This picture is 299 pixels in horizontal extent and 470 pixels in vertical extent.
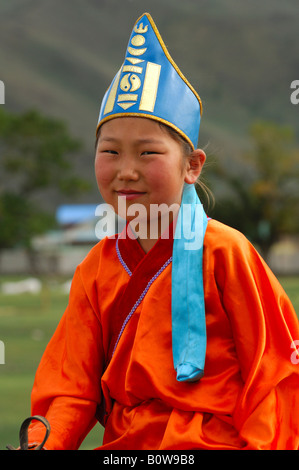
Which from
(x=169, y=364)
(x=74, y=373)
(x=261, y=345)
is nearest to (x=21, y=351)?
(x=74, y=373)

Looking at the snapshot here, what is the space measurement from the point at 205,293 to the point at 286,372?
0.27 m

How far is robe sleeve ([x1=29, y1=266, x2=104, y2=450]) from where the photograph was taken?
1.89 m

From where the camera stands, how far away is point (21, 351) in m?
5.81

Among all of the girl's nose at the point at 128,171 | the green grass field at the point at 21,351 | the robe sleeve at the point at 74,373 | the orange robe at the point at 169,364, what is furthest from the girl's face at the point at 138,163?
the green grass field at the point at 21,351

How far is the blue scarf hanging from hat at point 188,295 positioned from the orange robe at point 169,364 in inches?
1.2

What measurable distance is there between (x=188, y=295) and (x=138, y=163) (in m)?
0.34

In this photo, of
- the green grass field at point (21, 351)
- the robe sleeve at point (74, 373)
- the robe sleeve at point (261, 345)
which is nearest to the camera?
the robe sleeve at point (261, 345)

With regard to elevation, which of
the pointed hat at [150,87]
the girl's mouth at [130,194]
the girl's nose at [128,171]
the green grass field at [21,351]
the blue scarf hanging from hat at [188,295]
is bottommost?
the green grass field at [21,351]

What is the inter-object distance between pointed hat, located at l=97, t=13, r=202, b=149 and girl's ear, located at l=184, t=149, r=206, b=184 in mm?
61

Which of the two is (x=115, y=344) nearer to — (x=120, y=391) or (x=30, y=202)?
(x=120, y=391)

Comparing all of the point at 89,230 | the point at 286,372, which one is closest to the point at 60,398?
the point at 286,372

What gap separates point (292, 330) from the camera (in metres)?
1.84

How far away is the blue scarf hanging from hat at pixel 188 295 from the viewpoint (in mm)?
1728

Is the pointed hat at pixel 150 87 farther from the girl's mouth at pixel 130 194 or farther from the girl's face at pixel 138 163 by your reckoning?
the girl's mouth at pixel 130 194
